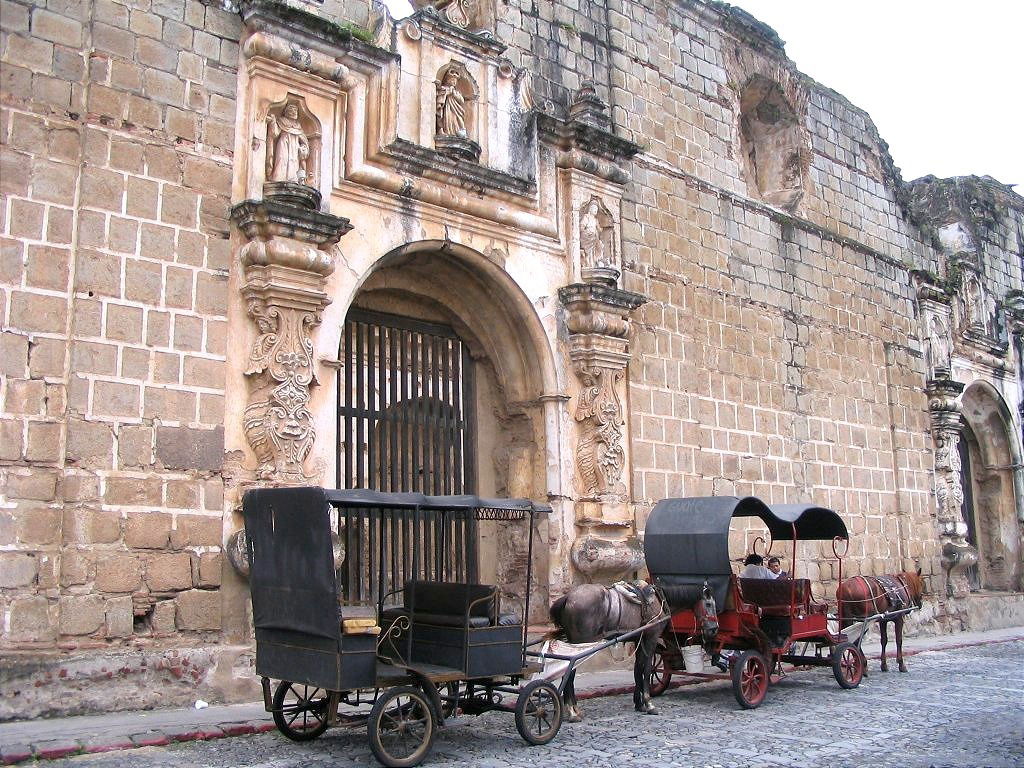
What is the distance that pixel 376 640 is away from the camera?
617 cm

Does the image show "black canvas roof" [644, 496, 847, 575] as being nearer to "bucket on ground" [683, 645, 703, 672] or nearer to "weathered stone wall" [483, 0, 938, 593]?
"bucket on ground" [683, 645, 703, 672]

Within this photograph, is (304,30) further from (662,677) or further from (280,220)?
(662,677)

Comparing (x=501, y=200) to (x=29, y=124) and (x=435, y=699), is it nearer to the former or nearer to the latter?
(x=29, y=124)

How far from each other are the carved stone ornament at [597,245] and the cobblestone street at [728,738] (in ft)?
14.7

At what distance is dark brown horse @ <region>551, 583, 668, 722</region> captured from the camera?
306 inches

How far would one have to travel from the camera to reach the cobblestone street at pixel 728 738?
6254 millimetres

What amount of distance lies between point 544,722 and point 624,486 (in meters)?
4.36

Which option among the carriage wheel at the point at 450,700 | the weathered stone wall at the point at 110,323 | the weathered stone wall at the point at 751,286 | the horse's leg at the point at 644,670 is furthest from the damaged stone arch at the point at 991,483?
the weathered stone wall at the point at 110,323

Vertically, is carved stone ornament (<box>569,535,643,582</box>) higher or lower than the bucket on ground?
higher

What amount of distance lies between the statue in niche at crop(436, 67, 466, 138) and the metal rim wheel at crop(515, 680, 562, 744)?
5.70 metres

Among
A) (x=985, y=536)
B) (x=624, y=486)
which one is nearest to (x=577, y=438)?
(x=624, y=486)

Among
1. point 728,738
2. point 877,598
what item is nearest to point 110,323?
point 728,738

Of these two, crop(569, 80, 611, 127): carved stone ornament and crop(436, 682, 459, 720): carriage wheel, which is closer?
crop(436, 682, 459, 720): carriage wheel

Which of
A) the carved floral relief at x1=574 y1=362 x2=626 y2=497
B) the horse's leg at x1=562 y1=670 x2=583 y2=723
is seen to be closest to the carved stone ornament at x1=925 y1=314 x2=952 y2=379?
the carved floral relief at x1=574 y1=362 x2=626 y2=497
